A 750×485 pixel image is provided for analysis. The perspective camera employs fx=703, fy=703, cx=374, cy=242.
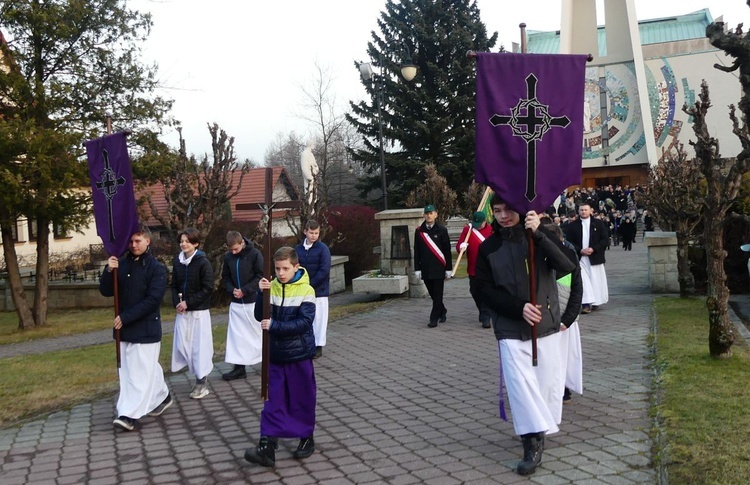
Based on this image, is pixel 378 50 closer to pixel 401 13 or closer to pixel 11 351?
pixel 401 13

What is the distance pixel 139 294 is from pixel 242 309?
207 centimetres

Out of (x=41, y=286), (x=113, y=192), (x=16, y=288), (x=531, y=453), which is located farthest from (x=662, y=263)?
(x=16, y=288)

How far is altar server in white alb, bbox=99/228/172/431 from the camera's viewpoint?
6695 mm

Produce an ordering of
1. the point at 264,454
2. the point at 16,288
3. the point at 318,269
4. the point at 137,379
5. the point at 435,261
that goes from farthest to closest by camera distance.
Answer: the point at 16,288
the point at 435,261
the point at 318,269
the point at 137,379
the point at 264,454

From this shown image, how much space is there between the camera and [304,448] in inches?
223

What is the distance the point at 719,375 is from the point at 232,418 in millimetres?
4918

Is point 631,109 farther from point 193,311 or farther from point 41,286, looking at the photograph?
point 193,311

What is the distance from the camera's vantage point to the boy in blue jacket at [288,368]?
547cm

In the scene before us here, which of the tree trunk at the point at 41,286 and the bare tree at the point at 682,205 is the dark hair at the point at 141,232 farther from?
the tree trunk at the point at 41,286

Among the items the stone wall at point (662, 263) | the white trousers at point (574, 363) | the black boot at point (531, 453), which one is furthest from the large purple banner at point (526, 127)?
the stone wall at point (662, 263)

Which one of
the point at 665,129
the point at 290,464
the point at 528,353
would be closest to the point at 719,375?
the point at 528,353

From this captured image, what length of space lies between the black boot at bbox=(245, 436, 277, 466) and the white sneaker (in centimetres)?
257

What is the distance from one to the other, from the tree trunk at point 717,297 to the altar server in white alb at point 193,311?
18.5 ft

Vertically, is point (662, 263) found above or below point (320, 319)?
above
